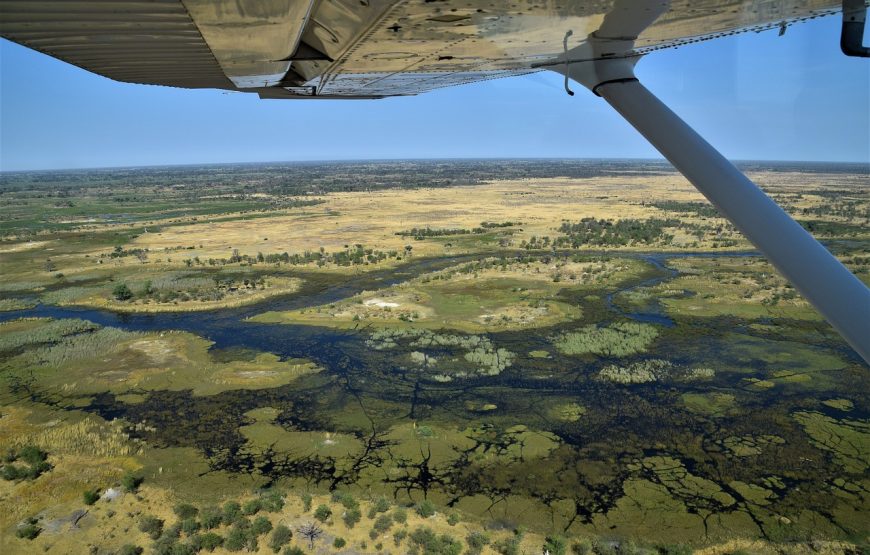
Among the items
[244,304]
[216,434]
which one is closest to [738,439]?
[216,434]

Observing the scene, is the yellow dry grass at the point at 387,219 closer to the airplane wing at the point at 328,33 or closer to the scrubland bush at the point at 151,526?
the scrubland bush at the point at 151,526

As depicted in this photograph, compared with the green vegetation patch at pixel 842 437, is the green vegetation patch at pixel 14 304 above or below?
below

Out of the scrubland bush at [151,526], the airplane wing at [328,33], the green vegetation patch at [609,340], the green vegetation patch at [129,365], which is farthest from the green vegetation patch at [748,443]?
the scrubland bush at [151,526]

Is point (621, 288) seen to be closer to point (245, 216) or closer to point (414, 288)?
point (414, 288)

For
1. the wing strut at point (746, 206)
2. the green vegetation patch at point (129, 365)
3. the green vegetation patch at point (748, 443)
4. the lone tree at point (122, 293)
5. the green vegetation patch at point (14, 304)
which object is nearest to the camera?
the wing strut at point (746, 206)

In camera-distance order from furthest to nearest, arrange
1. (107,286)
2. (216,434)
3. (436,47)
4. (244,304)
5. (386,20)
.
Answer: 1. (107,286)
2. (244,304)
3. (216,434)
4. (436,47)
5. (386,20)

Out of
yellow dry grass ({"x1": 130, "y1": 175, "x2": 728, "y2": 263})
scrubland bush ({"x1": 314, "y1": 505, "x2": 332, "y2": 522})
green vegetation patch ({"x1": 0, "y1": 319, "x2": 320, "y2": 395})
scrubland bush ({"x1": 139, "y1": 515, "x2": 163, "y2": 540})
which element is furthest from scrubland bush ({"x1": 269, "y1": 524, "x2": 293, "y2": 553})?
yellow dry grass ({"x1": 130, "y1": 175, "x2": 728, "y2": 263})
